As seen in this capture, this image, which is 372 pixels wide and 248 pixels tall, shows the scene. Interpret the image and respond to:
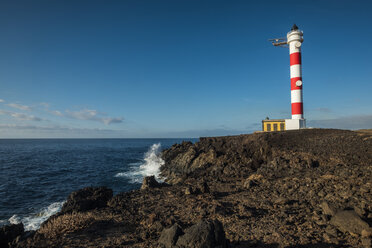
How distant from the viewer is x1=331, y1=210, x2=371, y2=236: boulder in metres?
4.91

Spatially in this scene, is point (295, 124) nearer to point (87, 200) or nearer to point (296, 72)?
point (296, 72)

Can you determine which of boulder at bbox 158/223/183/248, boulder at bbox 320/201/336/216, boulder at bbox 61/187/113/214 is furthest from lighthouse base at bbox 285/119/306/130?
boulder at bbox 158/223/183/248

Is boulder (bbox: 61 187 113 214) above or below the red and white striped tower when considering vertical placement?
below

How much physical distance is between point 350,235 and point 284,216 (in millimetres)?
1760

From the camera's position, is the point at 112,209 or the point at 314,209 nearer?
the point at 314,209

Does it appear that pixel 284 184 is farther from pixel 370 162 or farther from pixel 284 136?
pixel 284 136

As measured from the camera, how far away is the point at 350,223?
200 inches

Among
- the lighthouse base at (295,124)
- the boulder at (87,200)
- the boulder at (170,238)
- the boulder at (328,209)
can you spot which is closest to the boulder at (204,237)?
the boulder at (170,238)

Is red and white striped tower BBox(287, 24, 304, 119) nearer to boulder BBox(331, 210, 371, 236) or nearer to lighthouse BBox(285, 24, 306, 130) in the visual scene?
lighthouse BBox(285, 24, 306, 130)

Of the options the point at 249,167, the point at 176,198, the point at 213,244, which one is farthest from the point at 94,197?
the point at 249,167

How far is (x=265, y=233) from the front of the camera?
214 inches

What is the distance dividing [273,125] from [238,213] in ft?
95.6

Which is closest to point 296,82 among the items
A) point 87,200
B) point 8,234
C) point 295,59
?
point 295,59

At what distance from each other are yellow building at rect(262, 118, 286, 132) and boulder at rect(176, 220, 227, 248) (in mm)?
31305
